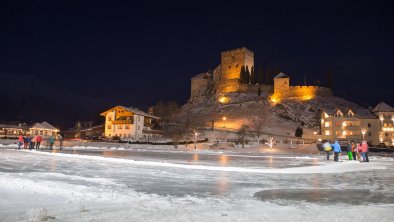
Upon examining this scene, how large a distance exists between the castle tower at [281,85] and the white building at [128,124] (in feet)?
213

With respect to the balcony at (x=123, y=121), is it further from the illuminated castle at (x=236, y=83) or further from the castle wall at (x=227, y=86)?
the castle wall at (x=227, y=86)

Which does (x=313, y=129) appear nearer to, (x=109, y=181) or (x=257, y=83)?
(x=257, y=83)

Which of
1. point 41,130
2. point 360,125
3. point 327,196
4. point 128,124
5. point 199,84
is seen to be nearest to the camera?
point 327,196

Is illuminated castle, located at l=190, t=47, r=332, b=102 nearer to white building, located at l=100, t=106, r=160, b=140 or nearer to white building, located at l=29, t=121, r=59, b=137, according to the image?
white building, located at l=100, t=106, r=160, b=140

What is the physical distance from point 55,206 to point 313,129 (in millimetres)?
96740

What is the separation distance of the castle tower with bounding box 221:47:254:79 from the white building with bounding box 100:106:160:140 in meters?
73.7

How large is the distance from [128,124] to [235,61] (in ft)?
275

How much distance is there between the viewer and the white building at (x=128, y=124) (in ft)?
244

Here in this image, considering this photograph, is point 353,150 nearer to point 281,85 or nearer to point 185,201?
point 185,201

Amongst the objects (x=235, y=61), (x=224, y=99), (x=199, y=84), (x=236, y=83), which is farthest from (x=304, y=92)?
(x=199, y=84)

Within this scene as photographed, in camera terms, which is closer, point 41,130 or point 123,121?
point 123,121

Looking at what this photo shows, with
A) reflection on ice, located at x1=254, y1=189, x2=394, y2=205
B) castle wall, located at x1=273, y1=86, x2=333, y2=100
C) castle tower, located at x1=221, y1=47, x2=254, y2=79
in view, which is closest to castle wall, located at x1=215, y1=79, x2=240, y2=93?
castle tower, located at x1=221, y1=47, x2=254, y2=79

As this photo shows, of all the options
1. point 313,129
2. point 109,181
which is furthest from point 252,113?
point 109,181

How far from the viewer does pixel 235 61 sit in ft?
486
